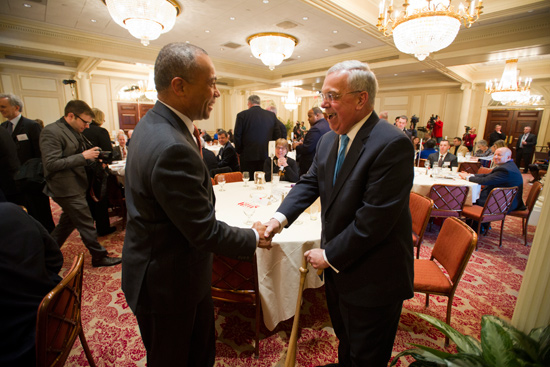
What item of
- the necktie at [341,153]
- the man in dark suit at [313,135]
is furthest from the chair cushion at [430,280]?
the man in dark suit at [313,135]

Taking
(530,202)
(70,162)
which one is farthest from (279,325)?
(530,202)

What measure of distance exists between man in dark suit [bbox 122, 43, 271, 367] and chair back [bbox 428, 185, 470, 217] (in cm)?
322

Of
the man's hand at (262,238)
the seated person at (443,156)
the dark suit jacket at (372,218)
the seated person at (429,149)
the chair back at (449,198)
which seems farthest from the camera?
the seated person at (429,149)

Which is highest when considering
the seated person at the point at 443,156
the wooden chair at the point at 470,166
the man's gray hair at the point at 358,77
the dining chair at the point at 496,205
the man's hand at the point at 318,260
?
the man's gray hair at the point at 358,77

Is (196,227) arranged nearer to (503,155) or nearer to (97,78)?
(503,155)

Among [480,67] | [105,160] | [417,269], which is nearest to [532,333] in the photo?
[417,269]

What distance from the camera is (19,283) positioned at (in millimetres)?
1101

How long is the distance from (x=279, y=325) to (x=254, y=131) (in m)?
3.35

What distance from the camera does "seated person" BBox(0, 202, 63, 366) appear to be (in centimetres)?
105

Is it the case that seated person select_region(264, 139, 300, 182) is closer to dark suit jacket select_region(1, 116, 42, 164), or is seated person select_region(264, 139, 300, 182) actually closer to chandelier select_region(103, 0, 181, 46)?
chandelier select_region(103, 0, 181, 46)

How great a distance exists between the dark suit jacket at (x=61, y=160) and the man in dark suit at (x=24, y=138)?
82 cm

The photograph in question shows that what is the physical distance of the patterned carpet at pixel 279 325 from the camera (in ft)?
6.06

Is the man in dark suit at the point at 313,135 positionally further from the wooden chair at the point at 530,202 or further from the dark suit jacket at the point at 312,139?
the wooden chair at the point at 530,202

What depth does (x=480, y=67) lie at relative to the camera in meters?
10.0
